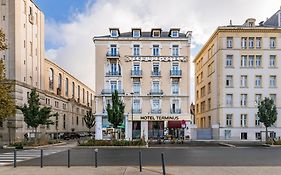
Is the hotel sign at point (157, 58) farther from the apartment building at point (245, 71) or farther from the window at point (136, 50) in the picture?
the apartment building at point (245, 71)

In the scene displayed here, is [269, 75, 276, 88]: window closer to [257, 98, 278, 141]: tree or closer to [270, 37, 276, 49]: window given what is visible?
[270, 37, 276, 49]: window

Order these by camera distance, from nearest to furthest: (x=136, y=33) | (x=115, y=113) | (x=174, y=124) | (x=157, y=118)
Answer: (x=115, y=113) → (x=174, y=124) → (x=157, y=118) → (x=136, y=33)

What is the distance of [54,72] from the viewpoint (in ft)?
244

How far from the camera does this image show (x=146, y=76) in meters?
59.9

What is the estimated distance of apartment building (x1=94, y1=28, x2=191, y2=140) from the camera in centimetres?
5884

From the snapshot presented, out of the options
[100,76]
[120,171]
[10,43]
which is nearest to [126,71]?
[100,76]

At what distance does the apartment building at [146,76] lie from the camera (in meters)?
58.8

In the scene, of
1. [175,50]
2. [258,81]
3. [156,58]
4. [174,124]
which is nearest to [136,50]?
[156,58]

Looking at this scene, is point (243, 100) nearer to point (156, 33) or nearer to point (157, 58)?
point (157, 58)

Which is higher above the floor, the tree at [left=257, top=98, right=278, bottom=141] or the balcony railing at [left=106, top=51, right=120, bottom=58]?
the balcony railing at [left=106, top=51, right=120, bottom=58]

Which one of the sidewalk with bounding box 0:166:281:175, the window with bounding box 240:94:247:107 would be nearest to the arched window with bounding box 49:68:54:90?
the window with bounding box 240:94:247:107

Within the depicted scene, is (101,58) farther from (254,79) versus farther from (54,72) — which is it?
(254,79)

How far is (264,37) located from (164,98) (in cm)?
2034

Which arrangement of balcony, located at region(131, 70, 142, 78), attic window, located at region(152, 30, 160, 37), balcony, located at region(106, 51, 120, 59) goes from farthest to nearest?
1. attic window, located at region(152, 30, 160, 37)
2. balcony, located at region(131, 70, 142, 78)
3. balcony, located at region(106, 51, 120, 59)
